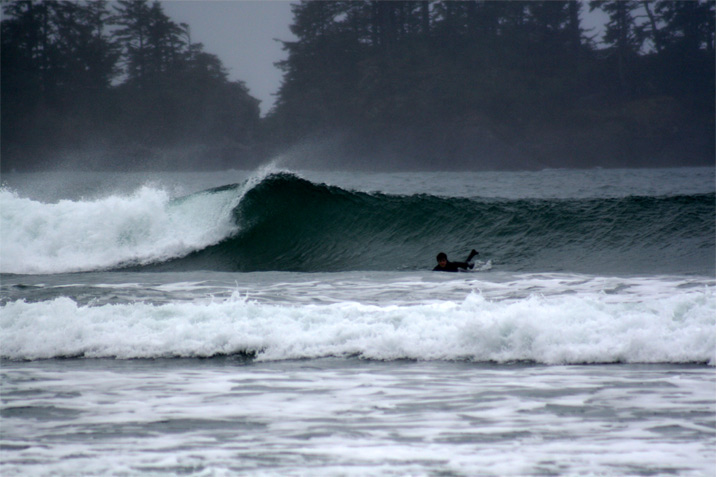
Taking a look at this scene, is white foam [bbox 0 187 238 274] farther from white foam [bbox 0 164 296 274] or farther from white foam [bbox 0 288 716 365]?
white foam [bbox 0 288 716 365]

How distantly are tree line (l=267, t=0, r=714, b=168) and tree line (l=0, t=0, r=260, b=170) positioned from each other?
5.27 metres

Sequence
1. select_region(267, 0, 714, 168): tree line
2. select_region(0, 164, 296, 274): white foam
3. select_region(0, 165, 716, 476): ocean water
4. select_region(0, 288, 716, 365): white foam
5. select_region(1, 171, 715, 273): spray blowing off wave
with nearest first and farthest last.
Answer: select_region(0, 165, 716, 476): ocean water
select_region(0, 288, 716, 365): white foam
select_region(1, 171, 715, 273): spray blowing off wave
select_region(0, 164, 296, 274): white foam
select_region(267, 0, 714, 168): tree line

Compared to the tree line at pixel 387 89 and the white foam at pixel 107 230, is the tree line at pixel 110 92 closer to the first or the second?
the tree line at pixel 387 89

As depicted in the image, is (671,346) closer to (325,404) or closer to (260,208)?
(325,404)

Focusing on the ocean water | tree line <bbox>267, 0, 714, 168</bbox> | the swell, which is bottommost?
the ocean water

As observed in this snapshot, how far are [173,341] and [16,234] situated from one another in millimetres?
9558

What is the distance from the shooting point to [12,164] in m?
58.3

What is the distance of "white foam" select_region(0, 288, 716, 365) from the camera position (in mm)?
5879

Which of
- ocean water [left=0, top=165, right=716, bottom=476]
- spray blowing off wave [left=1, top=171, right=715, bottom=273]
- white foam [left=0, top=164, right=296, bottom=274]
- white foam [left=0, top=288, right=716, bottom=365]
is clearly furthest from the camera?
white foam [left=0, top=164, right=296, bottom=274]

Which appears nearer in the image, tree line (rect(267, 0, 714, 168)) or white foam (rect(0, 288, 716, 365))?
white foam (rect(0, 288, 716, 365))

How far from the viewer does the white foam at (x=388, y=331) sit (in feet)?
19.3

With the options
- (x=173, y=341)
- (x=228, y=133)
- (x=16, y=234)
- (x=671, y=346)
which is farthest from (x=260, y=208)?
(x=228, y=133)

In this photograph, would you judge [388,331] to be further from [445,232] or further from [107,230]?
[107,230]

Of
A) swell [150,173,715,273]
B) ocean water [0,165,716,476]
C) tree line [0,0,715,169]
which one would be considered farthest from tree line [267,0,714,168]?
ocean water [0,165,716,476]
